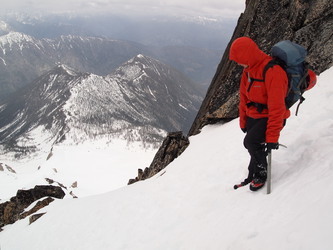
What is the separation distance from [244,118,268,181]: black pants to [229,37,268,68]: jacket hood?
1742 mm

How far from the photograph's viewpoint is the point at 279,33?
1998 cm

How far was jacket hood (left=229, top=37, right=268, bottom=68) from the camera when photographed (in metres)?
7.68

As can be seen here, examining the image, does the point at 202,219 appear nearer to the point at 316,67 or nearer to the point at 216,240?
the point at 216,240

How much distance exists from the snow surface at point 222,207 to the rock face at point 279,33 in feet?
5.87

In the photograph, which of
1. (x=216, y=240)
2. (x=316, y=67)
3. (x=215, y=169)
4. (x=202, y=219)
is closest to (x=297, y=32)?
(x=316, y=67)

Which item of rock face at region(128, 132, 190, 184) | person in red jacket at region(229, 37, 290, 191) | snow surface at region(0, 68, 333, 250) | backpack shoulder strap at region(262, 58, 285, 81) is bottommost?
rock face at region(128, 132, 190, 184)

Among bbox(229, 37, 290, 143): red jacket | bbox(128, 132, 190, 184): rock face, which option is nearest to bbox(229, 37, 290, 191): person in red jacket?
bbox(229, 37, 290, 143): red jacket

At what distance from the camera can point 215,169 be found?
44.1 feet

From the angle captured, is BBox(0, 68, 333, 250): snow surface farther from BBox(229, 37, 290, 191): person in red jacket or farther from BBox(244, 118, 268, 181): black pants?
BBox(229, 37, 290, 191): person in red jacket

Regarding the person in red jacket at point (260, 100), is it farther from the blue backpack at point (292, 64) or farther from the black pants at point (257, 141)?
the blue backpack at point (292, 64)

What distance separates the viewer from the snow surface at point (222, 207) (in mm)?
6379

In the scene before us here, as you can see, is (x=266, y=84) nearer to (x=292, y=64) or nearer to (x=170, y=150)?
(x=292, y=64)

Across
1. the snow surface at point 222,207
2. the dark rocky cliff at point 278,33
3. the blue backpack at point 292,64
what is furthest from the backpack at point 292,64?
the dark rocky cliff at point 278,33

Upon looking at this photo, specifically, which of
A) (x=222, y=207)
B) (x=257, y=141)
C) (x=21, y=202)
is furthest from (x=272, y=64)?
(x=21, y=202)
